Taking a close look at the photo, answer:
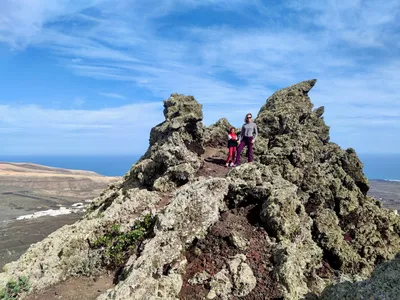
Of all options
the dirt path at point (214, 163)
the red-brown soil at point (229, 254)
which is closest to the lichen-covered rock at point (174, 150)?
the dirt path at point (214, 163)

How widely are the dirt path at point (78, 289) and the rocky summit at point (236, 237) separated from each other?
26 centimetres

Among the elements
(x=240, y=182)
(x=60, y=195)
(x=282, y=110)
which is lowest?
(x=60, y=195)

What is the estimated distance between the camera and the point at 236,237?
37.1 feet

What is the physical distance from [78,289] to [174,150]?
7.77 meters

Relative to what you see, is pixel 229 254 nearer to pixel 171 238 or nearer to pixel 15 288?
pixel 171 238

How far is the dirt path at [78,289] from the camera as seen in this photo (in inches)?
422

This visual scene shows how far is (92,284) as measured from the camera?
11328 millimetres

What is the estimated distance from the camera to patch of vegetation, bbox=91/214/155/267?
476 inches

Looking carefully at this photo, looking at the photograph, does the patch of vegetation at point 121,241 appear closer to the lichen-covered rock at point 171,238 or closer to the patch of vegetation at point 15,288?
the lichen-covered rock at point 171,238

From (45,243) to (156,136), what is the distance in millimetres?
10069

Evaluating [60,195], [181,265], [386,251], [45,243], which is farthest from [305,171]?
[60,195]

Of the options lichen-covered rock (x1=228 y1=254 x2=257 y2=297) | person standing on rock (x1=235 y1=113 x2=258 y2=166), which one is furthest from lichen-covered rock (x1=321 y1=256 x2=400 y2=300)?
person standing on rock (x1=235 y1=113 x2=258 y2=166)

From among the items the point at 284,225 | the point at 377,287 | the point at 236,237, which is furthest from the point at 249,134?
the point at 377,287

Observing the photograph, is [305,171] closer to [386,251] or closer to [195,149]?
[386,251]
